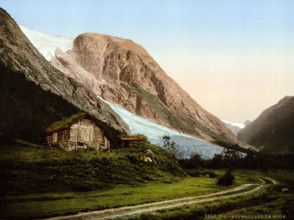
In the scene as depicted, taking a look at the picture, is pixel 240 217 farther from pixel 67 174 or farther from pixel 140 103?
pixel 140 103

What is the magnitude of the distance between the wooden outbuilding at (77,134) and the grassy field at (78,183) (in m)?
1.88

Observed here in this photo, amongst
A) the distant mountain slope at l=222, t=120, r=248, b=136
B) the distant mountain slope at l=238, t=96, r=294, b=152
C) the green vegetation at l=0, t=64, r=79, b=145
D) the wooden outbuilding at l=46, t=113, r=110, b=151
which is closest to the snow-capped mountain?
the distant mountain slope at l=238, t=96, r=294, b=152

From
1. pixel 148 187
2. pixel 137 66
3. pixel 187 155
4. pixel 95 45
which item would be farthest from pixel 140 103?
pixel 148 187

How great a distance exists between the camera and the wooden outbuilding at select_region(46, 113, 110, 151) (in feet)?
73.5

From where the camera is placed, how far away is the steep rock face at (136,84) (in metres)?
62.0

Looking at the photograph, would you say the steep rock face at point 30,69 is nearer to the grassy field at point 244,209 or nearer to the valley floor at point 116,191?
the valley floor at point 116,191

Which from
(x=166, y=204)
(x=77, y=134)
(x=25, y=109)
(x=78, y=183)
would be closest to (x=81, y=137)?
(x=77, y=134)

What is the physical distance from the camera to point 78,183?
1590 centimetres

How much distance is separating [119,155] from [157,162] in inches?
143

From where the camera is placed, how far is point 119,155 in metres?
21.5

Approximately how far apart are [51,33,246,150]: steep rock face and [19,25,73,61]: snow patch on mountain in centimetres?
169

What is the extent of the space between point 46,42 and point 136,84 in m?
24.0

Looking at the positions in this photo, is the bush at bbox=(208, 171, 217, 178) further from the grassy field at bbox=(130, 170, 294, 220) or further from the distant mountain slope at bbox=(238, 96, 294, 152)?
the distant mountain slope at bbox=(238, 96, 294, 152)

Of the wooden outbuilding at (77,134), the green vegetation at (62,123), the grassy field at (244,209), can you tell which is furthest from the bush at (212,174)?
the green vegetation at (62,123)
